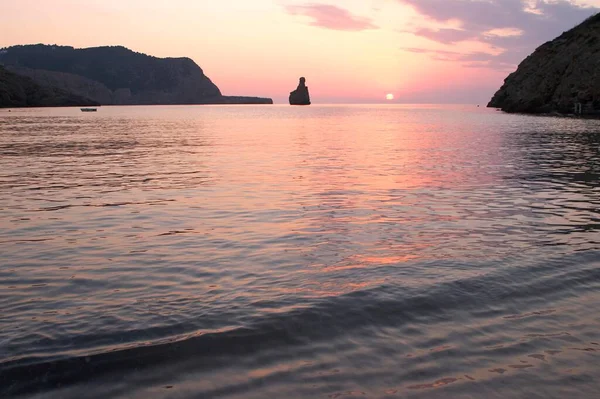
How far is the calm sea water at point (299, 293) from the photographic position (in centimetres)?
574

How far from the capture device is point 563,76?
352 feet

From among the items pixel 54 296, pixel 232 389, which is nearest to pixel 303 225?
pixel 54 296

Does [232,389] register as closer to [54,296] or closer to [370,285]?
[370,285]

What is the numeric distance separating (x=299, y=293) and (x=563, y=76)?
118m

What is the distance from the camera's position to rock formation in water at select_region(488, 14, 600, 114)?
→ 3868 inches

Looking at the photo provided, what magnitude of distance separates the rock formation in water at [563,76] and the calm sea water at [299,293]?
309 feet

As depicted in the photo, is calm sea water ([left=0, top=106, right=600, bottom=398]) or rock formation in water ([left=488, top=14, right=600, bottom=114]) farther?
rock formation in water ([left=488, top=14, right=600, bottom=114])

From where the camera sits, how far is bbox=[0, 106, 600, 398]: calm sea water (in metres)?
5.74

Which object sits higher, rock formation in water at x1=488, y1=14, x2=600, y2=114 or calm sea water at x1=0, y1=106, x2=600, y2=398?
rock formation in water at x1=488, y1=14, x2=600, y2=114

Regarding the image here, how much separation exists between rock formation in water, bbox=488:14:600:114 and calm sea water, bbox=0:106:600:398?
94.1 meters

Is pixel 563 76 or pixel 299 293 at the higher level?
pixel 563 76

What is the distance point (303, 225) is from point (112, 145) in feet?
110

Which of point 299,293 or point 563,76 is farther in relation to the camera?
point 563,76

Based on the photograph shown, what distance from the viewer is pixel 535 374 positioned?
5.74m
